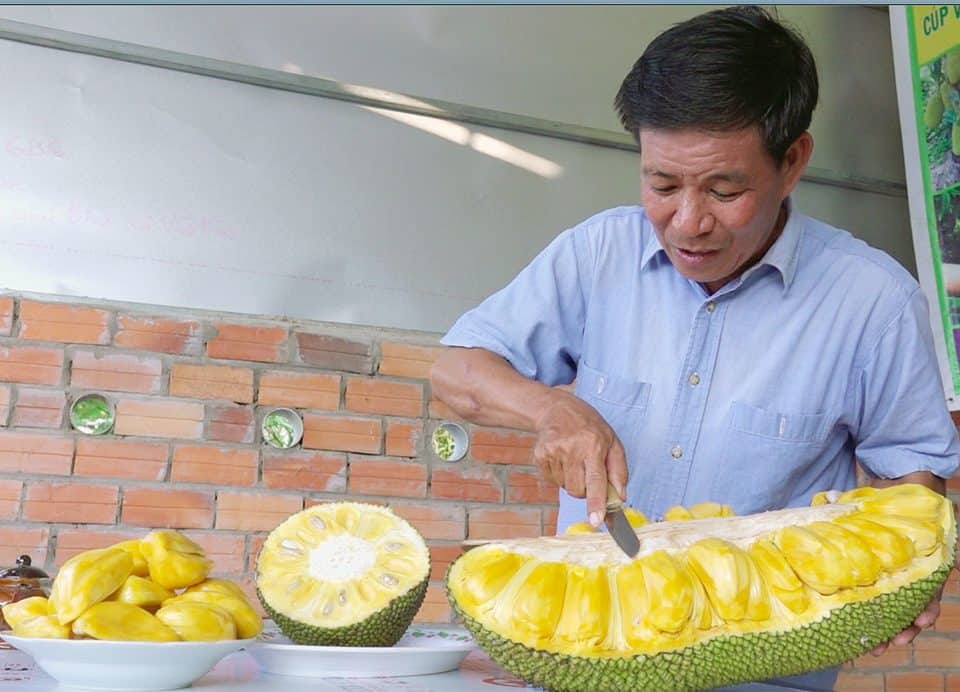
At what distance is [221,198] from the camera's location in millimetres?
2166

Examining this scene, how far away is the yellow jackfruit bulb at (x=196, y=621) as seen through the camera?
2.72 ft

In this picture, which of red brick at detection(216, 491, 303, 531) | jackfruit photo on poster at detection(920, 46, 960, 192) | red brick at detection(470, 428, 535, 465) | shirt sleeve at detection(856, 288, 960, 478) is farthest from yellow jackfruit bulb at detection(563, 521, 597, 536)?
jackfruit photo on poster at detection(920, 46, 960, 192)

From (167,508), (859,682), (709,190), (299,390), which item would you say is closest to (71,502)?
(167,508)

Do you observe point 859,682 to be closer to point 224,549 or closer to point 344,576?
point 224,549

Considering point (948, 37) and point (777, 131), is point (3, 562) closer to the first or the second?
point (777, 131)

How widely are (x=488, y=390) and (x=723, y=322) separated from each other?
0.35m

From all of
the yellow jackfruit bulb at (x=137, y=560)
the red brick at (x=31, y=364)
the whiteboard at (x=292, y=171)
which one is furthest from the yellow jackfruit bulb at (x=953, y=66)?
the yellow jackfruit bulb at (x=137, y=560)

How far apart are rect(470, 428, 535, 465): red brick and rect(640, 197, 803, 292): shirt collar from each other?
3.49ft

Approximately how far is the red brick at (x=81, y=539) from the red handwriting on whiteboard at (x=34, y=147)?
2.53 ft

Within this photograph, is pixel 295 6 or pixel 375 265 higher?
pixel 295 6

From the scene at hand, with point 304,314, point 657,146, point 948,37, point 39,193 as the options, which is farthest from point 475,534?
point 948,37

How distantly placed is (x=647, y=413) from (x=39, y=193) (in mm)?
1379

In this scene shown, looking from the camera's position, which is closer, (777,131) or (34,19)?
(777,131)

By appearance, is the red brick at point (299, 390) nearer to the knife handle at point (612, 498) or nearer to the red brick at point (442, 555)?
the red brick at point (442, 555)
